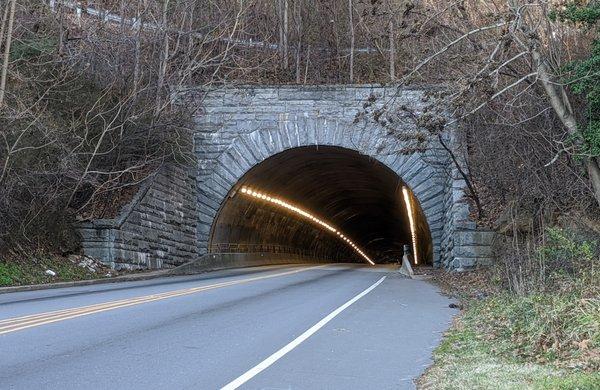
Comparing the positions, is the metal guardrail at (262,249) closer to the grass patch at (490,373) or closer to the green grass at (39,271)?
the green grass at (39,271)

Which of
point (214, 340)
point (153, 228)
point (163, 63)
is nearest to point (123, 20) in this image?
point (163, 63)

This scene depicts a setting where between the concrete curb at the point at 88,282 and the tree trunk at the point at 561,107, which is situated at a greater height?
Result: the tree trunk at the point at 561,107

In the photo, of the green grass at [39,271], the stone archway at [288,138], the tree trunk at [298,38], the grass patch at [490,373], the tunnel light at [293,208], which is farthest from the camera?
the tunnel light at [293,208]

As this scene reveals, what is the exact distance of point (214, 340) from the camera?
27.9 feet

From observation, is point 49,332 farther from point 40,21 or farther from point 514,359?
point 40,21

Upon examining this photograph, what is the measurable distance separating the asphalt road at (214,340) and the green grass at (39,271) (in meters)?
2.25

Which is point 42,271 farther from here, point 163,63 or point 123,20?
point 123,20

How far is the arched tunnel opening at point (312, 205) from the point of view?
29141 millimetres

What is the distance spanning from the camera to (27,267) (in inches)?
695

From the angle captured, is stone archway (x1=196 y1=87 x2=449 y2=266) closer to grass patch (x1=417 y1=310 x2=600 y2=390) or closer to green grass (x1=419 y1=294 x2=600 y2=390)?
green grass (x1=419 y1=294 x2=600 y2=390)

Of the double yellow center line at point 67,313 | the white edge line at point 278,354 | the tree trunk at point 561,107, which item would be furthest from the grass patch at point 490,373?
the tree trunk at point 561,107


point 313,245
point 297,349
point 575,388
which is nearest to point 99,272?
point 297,349

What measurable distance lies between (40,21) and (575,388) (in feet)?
69.2

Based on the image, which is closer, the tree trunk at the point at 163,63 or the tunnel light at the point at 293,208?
Answer: the tree trunk at the point at 163,63
